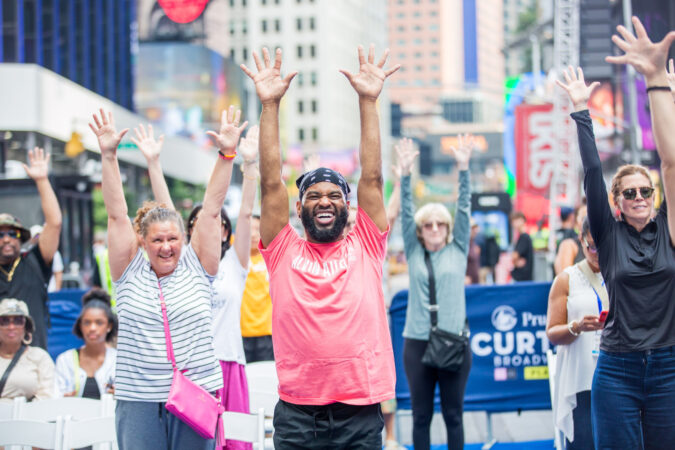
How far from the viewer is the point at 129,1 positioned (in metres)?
48.6

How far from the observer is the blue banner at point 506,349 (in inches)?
343

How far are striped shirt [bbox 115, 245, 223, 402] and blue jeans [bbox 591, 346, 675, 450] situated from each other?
6.67 feet

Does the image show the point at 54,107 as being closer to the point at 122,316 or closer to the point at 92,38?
the point at 92,38

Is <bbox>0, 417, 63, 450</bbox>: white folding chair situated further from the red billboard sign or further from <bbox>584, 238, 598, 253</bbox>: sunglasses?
the red billboard sign

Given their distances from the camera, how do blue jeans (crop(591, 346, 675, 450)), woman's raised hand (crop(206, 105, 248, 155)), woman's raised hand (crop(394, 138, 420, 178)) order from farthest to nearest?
1. woman's raised hand (crop(394, 138, 420, 178))
2. woman's raised hand (crop(206, 105, 248, 155))
3. blue jeans (crop(591, 346, 675, 450))

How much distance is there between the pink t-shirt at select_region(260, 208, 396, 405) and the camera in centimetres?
392

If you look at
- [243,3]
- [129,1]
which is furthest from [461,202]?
[243,3]


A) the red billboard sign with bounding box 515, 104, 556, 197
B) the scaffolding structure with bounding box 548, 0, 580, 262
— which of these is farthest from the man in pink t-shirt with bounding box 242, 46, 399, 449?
the red billboard sign with bounding box 515, 104, 556, 197

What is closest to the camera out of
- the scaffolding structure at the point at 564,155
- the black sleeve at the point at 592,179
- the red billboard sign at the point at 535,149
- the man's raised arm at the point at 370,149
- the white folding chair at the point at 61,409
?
the man's raised arm at the point at 370,149

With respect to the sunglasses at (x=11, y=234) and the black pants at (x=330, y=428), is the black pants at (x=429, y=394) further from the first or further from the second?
the sunglasses at (x=11, y=234)

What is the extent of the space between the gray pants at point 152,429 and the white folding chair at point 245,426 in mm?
740

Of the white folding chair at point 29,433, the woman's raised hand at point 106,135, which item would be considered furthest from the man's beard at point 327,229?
the white folding chair at point 29,433

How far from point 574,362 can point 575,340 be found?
0.56 feet

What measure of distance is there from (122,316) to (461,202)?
10.8ft
